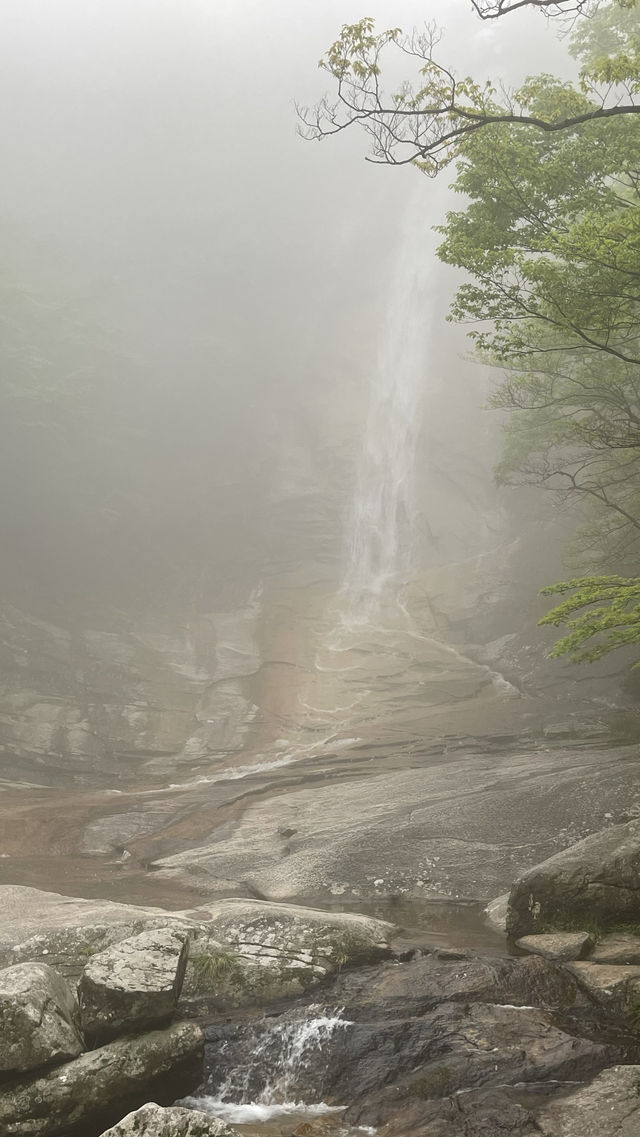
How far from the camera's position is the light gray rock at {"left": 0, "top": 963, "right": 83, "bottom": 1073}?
6.07 meters

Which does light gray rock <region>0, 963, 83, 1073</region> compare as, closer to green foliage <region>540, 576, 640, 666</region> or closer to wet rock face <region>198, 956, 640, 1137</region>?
wet rock face <region>198, 956, 640, 1137</region>

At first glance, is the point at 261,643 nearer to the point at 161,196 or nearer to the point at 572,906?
the point at 572,906

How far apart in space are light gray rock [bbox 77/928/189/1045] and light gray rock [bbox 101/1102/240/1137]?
1747 mm

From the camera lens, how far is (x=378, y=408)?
36375mm

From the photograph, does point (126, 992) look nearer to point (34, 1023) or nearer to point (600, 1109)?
point (34, 1023)

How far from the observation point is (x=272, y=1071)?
689 cm

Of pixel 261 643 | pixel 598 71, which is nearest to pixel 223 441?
pixel 261 643

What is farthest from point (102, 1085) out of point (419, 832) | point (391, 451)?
point (391, 451)

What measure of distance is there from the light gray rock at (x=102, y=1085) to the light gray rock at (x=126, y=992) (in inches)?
5.4

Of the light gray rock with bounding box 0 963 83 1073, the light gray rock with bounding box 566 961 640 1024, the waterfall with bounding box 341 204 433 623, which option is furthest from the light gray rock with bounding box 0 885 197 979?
the waterfall with bounding box 341 204 433 623

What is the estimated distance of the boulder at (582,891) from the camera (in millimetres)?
8750

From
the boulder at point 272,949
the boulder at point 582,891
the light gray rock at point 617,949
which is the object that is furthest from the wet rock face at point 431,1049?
the boulder at point 582,891

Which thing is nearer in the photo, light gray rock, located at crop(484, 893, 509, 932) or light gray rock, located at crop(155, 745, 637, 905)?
light gray rock, located at crop(484, 893, 509, 932)

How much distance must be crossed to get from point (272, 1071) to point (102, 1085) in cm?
156
